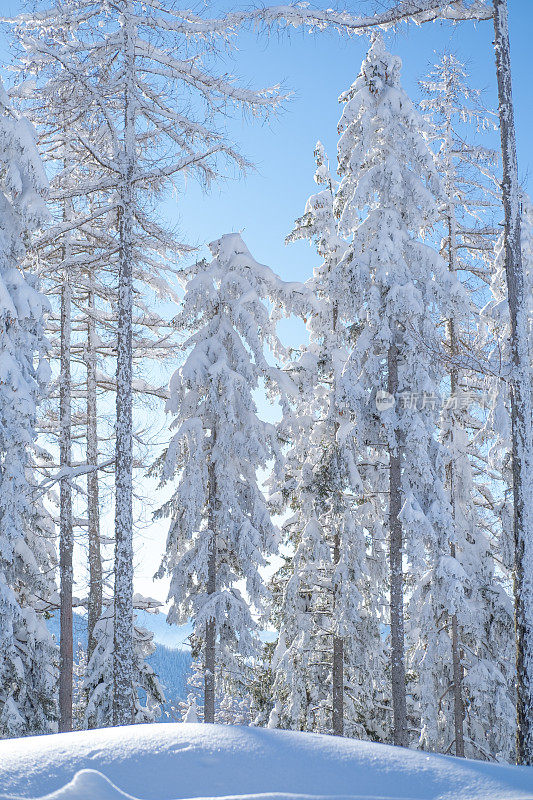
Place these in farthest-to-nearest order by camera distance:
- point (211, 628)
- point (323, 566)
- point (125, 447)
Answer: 1. point (323, 566)
2. point (211, 628)
3. point (125, 447)

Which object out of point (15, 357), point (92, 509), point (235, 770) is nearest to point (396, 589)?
point (92, 509)

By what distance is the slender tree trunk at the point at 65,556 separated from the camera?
1507 cm

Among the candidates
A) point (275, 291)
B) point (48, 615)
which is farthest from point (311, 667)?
point (275, 291)

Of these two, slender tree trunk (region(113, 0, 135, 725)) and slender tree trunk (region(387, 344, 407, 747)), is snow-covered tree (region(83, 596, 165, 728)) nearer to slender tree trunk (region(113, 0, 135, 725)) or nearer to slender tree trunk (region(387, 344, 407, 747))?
slender tree trunk (region(113, 0, 135, 725))

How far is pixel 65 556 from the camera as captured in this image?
613 inches

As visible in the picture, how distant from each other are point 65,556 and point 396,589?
24.6 feet

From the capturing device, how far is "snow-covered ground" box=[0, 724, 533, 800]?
11.2 feet

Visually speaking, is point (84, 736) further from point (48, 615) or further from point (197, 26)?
point (48, 615)

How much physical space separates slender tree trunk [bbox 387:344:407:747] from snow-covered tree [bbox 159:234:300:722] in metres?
2.49

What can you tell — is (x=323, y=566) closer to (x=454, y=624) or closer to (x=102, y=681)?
(x=454, y=624)

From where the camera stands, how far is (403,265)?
13992mm

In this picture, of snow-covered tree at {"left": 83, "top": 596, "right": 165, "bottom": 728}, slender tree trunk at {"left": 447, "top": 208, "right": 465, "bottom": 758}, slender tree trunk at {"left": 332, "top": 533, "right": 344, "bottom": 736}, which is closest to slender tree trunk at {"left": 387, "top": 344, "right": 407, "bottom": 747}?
slender tree trunk at {"left": 447, "top": 208, "right": 465, "bottom": 758}

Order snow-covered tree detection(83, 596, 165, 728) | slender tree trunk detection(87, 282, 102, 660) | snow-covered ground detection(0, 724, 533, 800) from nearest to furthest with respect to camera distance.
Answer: snow-covered ground detection(0, 724, 533, 800) → snow-covered tree detection(83, 596, 165, 728) → slender tree trunk detection(87, 282, 102, 660)

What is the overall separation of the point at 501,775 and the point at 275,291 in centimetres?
1231
